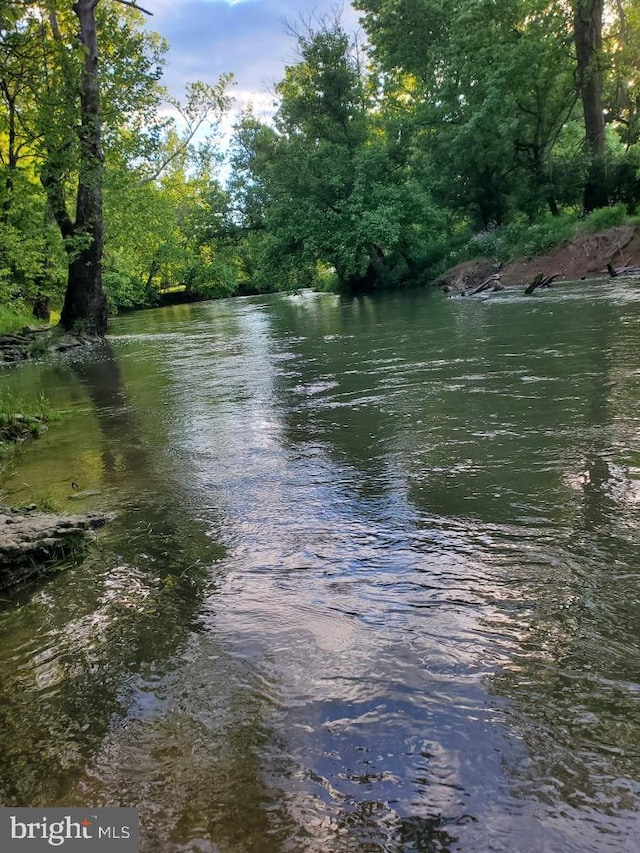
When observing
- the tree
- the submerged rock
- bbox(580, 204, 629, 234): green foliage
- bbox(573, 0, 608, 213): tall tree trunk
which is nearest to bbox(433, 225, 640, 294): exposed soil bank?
bbox(580, 204, 629, 234): green foliage

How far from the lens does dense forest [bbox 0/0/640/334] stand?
1647cm

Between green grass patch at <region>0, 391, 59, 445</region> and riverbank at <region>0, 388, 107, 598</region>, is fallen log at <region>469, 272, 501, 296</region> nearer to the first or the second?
green grass patch at <region>0, 391, 59, 445</region>

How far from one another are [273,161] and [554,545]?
112 feet

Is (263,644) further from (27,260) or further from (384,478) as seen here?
(27,260)

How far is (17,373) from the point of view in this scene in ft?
47.1

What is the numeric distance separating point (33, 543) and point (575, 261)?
71.6 feet

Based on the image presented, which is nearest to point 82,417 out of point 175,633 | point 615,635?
point 175,633

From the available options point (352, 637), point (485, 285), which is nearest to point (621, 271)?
point (485, 285)

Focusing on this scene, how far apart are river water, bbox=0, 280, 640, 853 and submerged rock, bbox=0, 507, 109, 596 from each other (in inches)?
6.8

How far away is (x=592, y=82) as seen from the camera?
922 inches

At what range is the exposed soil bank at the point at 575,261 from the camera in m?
19.8

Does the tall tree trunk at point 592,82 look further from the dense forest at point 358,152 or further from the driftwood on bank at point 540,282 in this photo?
the driftwood on bank at point 540,282

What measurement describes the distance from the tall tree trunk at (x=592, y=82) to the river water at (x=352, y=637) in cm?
2053

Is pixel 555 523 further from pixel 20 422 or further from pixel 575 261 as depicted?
pixel 575 261
